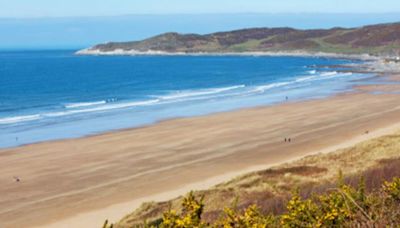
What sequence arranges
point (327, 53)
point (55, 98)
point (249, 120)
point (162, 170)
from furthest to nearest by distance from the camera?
1. point (327, 53)
2. point (55, 98)
3. point (249, 120)
4. point (162, 170)

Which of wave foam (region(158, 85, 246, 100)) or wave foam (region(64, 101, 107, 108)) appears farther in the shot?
Result: wave foam (region(158, 85, 246, 100))

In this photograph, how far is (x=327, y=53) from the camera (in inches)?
6590

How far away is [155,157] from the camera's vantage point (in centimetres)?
3078

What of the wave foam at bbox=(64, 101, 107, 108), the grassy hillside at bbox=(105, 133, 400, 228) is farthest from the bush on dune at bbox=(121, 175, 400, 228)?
the wave foam at bbox=(64, 101, 107, 108)

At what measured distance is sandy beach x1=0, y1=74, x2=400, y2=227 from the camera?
22484 mm

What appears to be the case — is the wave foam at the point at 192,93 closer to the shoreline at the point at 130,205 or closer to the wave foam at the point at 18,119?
the wave foam at the point at 18,119

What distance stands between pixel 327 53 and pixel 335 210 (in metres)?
165

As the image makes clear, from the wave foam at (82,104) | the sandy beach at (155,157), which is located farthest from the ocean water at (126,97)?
the sandy beach at (155,157)

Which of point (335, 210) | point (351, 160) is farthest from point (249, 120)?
point (335, 210)

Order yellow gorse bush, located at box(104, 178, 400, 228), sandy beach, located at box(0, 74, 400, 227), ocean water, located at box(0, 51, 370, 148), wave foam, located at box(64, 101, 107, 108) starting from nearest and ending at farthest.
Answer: yellow gorse bush, located at box(104, 178, 400, 228), sandy beach, located at box(0, 74, 400, 227), ocean water, located at box(0, 51, 370, 148), wave foam, located at box(64, 101, 107, 108)

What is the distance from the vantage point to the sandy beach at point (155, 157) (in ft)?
73.8

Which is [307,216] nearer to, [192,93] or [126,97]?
[126,97]

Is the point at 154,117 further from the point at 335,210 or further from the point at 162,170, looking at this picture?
the point at 335,210

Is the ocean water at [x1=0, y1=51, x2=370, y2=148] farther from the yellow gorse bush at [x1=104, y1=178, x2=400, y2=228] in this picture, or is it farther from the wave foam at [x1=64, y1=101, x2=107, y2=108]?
the yellow gorse bush at [x1=104, y1=178, x2=400, y2=228]
